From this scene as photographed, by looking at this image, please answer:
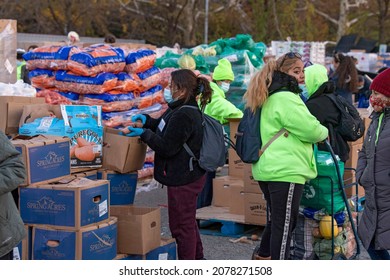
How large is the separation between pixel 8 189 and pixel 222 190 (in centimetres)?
413

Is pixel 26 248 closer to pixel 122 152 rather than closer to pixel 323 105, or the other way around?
pixel 122 152

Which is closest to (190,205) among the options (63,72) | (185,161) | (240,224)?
(185,161)

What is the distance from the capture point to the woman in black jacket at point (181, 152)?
18.5ft

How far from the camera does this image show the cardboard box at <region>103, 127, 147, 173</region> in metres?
6.05

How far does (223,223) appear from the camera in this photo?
25.0ft

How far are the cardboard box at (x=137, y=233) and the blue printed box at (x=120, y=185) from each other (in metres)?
0.44

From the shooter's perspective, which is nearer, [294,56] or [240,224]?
[294,56]

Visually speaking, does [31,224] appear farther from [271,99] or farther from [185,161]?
[271,99]

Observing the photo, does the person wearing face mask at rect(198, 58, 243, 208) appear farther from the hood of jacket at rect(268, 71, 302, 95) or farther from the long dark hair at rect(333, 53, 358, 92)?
the hood of jacket at rect(268, 71, 302, 95)

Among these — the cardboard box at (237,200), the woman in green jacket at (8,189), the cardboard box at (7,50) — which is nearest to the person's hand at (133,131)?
the woman in green jacket at (8,189)

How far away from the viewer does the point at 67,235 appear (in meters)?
5.16

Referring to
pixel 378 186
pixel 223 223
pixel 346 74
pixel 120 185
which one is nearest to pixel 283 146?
pixel 378 186

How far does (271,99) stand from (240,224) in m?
2.47

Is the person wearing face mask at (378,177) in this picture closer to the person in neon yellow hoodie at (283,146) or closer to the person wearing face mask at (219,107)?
the person in neon yellow hoodie at (283,146)
